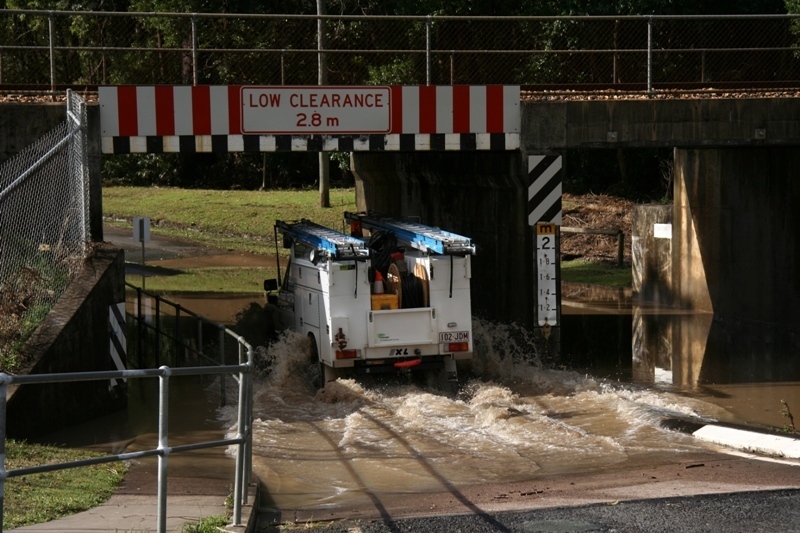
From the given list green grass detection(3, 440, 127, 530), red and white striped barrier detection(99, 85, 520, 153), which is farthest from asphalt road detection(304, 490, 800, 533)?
red and white striped barrier detection(99, 85, 520, 153)

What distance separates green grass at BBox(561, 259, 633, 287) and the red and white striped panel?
12.1 m

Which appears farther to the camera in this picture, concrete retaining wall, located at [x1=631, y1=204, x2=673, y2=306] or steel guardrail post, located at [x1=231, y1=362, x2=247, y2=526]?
concrete retaining wall, located at [x1=631, y1=204, x2=673, y2=306]

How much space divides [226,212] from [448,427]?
2851 centimetres

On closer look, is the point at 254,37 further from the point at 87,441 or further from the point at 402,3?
the point at 87,441

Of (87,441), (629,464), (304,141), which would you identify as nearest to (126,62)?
(304,141)

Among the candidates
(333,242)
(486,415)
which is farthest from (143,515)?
(333,242)

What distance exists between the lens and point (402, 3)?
118ft

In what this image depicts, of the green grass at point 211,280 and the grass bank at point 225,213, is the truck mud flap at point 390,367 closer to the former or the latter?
the green grass at point 211,280

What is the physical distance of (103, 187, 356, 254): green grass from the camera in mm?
37938

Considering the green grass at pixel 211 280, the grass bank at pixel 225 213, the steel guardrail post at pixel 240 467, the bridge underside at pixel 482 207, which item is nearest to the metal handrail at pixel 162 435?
the steel guardrail post at pixel 240 467

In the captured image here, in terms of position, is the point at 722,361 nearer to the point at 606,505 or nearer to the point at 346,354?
the point at 346,354

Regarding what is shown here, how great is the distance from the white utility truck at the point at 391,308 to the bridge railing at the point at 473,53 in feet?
11.6

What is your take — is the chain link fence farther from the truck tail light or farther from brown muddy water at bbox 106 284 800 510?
the truck tail light

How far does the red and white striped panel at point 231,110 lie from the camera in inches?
655
